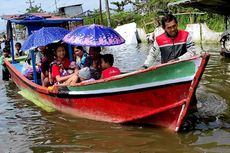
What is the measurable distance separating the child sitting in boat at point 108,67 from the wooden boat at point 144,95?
399mm

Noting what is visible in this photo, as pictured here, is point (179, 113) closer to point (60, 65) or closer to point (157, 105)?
point (157, 105)

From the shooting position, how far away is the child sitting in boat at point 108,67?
268 inches

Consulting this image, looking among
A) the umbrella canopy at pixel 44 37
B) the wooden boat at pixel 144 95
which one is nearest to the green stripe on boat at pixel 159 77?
the wooden boat at pixel 144 95

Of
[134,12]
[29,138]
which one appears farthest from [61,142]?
[134,12]

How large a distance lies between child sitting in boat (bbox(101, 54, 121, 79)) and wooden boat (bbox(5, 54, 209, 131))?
15.7 inches

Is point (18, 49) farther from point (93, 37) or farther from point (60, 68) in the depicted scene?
point (93, 37)

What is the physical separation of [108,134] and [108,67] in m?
1.27

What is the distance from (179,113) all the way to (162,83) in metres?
0.57

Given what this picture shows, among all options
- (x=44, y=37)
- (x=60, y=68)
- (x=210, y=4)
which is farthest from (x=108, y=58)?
(x=210, y=4)

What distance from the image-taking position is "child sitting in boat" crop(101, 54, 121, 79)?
681 cm

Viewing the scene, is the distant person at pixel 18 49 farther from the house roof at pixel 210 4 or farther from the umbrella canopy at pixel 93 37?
the umbrella canopy at pixel 93 37

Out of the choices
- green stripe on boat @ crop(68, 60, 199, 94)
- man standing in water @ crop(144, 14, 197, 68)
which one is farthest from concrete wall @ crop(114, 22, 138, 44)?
green stripe on boat @ crop(68, 60, 199, 94)

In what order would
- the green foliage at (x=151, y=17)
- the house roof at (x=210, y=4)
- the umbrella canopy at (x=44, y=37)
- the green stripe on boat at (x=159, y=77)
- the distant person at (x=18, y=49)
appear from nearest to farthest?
the green stripe on boat at (x=159, y=77), the umbrella canopy at (x=44, y=37), the distant person at (x=18, y=49), the house roof at (x=210, y=4), the green foliage at (x=151, y=17)

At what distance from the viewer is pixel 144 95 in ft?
20.2
